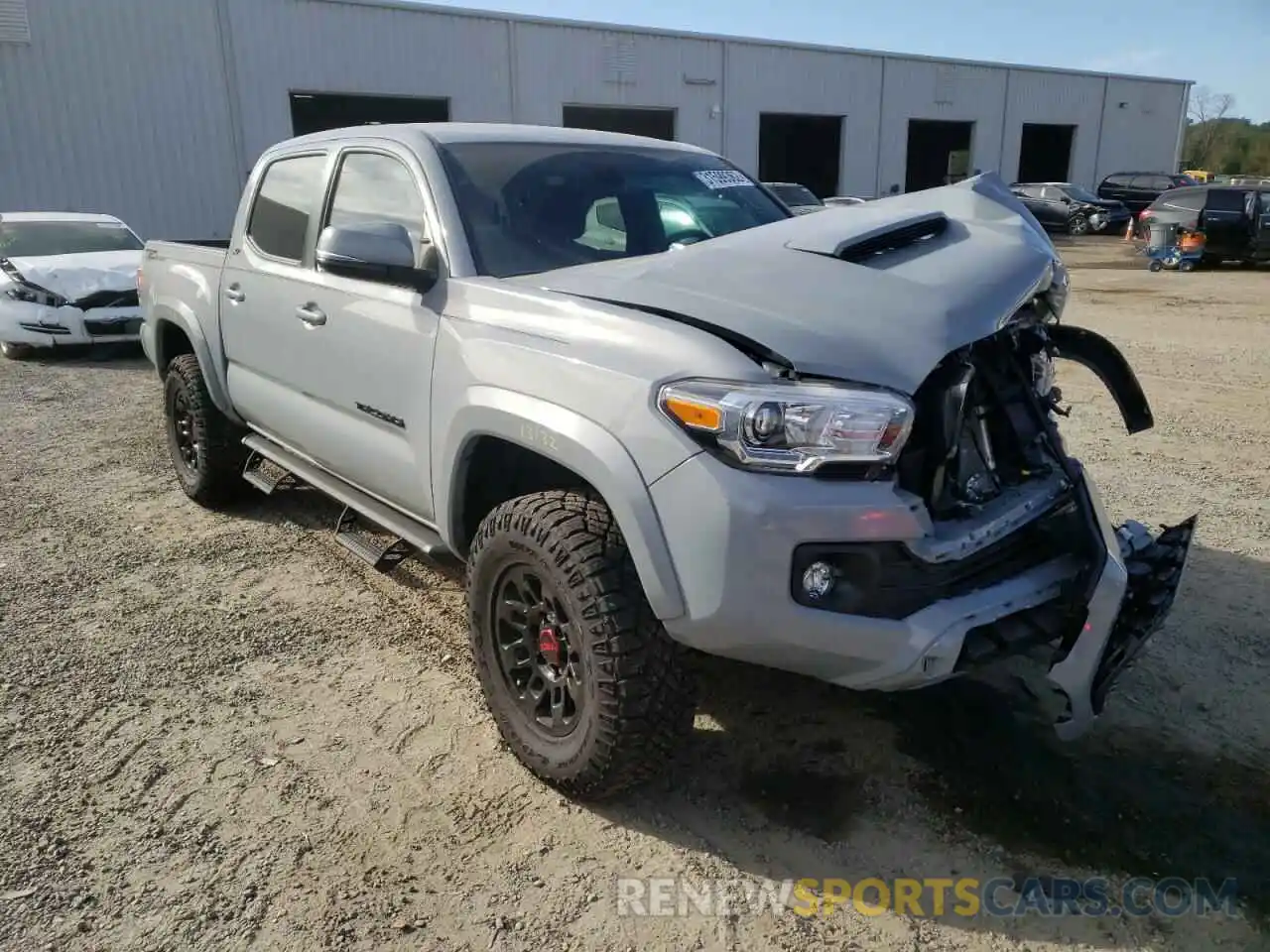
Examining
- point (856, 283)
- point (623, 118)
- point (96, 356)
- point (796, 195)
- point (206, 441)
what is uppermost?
point (623, 118)

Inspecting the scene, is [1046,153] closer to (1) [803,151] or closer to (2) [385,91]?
(1) [803,151]

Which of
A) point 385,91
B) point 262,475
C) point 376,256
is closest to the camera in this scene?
point 376,256

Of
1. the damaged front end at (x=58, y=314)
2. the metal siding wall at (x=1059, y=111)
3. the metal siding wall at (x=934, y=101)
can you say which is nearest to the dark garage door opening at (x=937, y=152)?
the metal siding wall at (x=934, y=101)

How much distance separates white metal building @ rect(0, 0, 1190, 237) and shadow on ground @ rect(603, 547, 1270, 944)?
19.4 meters

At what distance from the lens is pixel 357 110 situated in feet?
81.7

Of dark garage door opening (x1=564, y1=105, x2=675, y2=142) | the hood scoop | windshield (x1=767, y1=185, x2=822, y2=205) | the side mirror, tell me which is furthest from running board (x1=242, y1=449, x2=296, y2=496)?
dark garage door opening (x1=564, y1=105, x2=675, y2=142)

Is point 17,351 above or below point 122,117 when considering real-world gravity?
below

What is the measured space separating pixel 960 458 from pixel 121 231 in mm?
12048

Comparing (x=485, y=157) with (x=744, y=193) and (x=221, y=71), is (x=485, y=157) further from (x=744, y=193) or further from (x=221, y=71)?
(x=221, y=71)

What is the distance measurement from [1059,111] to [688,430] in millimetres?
38388

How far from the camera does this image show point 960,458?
280 centimetres

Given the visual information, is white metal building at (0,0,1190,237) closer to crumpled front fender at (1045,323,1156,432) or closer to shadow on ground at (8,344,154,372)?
shadow on ground at (8,344,154,372)

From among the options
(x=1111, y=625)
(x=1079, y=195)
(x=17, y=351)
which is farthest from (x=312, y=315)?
(x=1079, y=195)

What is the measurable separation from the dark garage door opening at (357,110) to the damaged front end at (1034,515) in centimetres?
2091
